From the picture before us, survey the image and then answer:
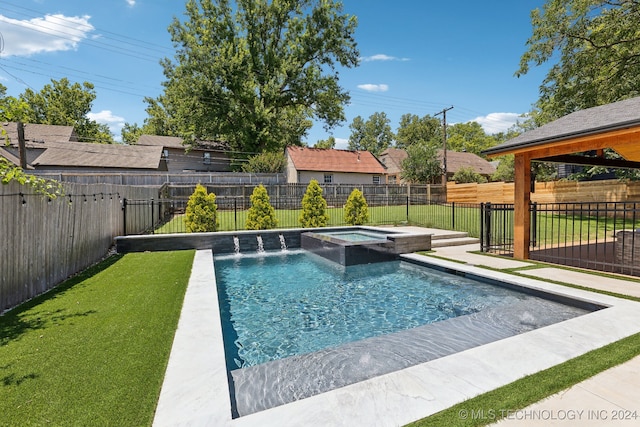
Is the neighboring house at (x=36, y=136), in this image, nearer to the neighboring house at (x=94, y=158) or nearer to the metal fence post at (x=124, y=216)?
the neighboring house at (x=94, y=158)

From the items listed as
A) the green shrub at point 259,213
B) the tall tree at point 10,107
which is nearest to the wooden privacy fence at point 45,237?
the tall tree at point 10,107

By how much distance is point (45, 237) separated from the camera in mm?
5035

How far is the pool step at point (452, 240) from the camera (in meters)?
9.82

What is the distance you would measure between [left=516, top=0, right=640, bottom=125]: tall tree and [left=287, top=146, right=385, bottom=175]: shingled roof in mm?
16921

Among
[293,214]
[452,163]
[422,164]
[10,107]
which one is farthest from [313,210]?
[452,163]

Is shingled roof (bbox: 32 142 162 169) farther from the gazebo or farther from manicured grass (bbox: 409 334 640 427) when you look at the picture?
manicured grass (bbox: 409 334 640 427)

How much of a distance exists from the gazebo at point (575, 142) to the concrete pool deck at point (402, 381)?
3016 mm

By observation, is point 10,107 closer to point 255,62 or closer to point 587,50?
point 587,50

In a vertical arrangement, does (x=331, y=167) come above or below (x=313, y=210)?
above

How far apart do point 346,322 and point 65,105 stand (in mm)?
46711

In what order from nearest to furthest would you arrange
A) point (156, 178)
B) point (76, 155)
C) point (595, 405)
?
point (595, 405) → point (156, 178) → point (76, 155)

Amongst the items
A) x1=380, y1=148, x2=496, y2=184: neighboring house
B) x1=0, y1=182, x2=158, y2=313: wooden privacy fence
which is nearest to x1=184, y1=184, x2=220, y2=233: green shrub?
x1=0, y1=182, x2=158, y2=313: wooden privacy fence

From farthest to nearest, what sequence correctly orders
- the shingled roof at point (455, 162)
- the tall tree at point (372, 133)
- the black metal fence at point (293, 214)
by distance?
the tall tree at point (372, 133) → the shingled roof at point (455, 162) → the black metal fence at point (293, 214)

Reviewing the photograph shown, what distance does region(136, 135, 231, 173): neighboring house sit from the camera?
3303 cm
